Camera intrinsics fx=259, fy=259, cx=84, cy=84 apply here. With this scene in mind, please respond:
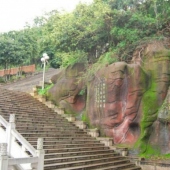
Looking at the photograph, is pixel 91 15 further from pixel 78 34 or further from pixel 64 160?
pixel 64 160

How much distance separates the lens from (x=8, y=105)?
12625 mm

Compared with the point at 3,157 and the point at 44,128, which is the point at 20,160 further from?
the point at 44,128

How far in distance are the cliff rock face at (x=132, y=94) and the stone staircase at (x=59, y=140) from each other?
1.04 metres

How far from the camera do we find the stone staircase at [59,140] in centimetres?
905

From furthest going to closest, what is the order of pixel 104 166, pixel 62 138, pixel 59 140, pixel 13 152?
pixel 62 138 → pixel 59 140 → pixel 104 166 → pixel 13 152

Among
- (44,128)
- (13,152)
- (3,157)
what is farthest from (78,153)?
(3,157)

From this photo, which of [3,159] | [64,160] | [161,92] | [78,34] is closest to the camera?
[3,159]

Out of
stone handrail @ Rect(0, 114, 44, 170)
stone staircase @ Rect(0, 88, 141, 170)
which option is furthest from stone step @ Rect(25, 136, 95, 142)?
stone handrail @ Rect(0, 114, 44, 170)

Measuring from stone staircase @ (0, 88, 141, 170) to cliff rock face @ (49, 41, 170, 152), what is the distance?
3.42 feet

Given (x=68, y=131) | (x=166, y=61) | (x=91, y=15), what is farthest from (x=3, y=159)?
(x=91, y=15)

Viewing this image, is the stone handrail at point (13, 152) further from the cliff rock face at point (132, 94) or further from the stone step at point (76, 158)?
the cliff rock face at point (132, 94)

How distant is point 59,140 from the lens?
34.4 feet

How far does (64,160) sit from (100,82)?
485 centimetres

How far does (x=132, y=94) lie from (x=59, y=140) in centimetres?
377
